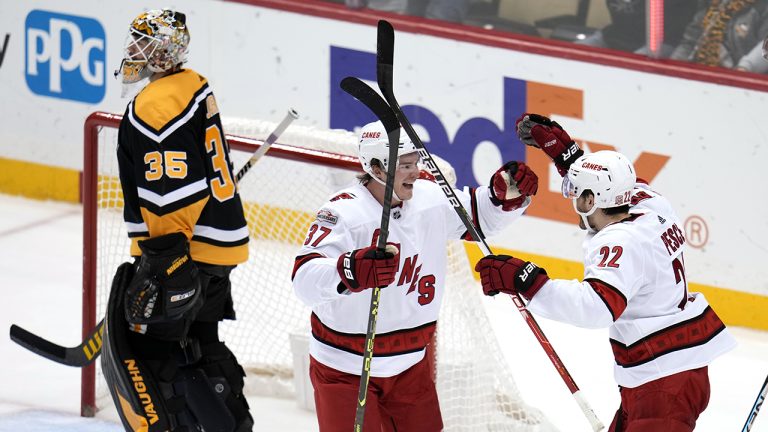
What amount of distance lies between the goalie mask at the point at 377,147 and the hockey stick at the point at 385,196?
0.10 feet

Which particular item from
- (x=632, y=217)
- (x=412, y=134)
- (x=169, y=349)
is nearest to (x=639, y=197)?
(x=632, y=217)

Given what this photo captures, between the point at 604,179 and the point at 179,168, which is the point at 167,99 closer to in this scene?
the point at 179,168

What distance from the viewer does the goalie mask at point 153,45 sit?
13.3 ft

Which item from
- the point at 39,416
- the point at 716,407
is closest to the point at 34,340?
the point at 39,416

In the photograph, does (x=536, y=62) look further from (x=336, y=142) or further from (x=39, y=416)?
(x=39, y=416)

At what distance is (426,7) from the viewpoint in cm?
647

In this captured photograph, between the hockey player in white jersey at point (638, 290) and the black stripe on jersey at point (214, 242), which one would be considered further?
the black stripe on jersey at point (214, 242)

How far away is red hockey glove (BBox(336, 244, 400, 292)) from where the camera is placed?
11.6 ft

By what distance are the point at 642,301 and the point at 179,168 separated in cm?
134

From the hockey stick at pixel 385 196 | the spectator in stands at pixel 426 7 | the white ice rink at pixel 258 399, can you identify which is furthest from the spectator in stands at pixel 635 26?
the hockey stick at pixel 385 196

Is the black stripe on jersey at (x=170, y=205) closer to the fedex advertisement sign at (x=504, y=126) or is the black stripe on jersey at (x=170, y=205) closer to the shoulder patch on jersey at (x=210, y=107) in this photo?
the shoulder patch on jersey at (x=210, y=107)

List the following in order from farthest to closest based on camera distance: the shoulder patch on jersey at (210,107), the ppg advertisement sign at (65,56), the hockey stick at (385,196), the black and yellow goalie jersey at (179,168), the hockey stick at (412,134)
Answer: the ppg advertisement sign at (65,56) < the shoulder patch on jersey at (210,107) < the black and yellow goalie jersey at (179,168) < the hockey stick at (412,134) < the hockey stick at (385,196)

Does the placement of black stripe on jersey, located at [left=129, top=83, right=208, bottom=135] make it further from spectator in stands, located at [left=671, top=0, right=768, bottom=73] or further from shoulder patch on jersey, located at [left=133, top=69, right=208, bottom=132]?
spectator in stands, located at [left=671, top=0, right=768, bottom=73]

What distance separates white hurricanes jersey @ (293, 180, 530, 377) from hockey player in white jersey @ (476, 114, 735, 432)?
0.31m
